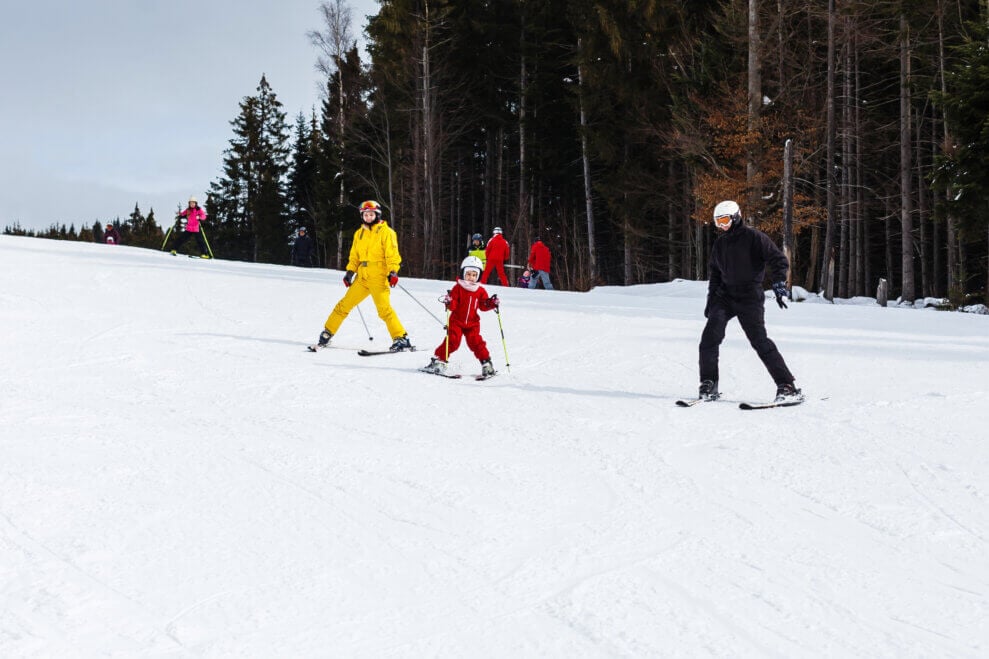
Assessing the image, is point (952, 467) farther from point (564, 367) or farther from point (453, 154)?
point (453, 154)

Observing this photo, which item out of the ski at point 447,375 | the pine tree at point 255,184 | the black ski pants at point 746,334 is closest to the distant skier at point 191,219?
the ski at point 447,375

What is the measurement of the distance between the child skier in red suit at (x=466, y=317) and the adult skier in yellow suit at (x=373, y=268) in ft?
3.88

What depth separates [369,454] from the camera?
213 inches

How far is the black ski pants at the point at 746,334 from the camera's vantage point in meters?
6.97

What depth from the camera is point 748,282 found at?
23.0ft

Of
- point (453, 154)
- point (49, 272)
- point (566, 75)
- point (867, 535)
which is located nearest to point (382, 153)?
point (453, 154)

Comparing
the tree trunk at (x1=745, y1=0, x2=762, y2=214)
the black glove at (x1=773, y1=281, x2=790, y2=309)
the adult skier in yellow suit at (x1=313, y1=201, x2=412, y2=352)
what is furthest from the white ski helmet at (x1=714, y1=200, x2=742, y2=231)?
the tree trunk at (x1=745, y1=0, x2=762, y2=214)

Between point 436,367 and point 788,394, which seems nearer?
point 788,394

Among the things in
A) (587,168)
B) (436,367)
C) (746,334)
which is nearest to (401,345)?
(436,367)

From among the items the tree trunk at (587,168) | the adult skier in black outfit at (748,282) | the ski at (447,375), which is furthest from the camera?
the tree trunk at (587,168)

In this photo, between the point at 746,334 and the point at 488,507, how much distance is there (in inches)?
142

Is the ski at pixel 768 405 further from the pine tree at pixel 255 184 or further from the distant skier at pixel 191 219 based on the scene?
the pine tree at pixel 255 184

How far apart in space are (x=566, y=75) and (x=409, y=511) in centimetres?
3044

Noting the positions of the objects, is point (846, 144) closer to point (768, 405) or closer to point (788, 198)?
point (788, 198)
